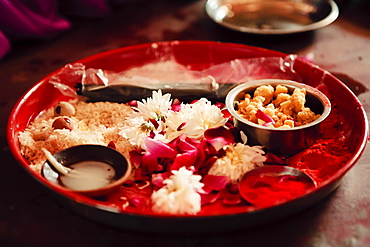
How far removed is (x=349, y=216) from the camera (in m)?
0.72

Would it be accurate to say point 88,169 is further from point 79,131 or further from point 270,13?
point 270,13

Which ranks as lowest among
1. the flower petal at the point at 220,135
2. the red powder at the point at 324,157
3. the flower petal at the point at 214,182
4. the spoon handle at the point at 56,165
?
the red powder at the point at 324,157

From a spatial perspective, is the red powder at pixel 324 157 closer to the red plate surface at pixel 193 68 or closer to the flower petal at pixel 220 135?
the red plate surface at pixel 193 68

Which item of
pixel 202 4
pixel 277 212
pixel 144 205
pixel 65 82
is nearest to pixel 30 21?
pixel 65 82

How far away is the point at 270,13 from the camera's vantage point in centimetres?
146

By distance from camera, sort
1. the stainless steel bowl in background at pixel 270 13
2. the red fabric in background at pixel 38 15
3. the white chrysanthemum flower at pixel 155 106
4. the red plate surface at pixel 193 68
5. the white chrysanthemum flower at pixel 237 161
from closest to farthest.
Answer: the red plate surface at pixel 193 68
the white chrysanthemum flower at pixel 237 161
the white chrysanthemum flower at pixel 155 106
the red fabric in background at pixel 38 15
the stainless steel bowl in background at pixel 270 13

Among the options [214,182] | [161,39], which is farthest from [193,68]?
[214,182]

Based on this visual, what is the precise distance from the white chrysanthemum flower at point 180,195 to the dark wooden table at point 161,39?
0.15 feet

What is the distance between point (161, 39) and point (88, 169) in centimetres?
72

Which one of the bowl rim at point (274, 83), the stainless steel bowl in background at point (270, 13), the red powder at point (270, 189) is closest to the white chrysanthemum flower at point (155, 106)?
the bowl rim at point (274, 83)

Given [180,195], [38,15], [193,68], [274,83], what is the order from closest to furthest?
[180,195] < [274,83] < [193,68] < [38,15]

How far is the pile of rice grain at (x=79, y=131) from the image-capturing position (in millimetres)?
834

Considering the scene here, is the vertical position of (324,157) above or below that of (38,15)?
below

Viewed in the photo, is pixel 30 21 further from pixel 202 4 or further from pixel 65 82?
pixel 202 4
